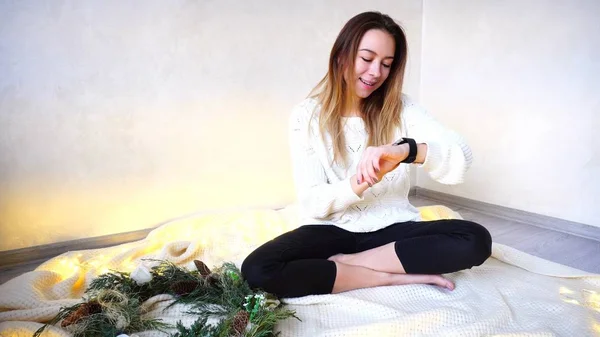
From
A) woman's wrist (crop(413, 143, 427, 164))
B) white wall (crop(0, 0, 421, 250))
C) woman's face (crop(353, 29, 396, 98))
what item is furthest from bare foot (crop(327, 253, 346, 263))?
white wall (crop(0, 0, 421, 250))

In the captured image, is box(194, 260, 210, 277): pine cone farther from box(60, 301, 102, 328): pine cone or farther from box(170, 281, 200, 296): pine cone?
box(60, 301, 102, 328): pine cone

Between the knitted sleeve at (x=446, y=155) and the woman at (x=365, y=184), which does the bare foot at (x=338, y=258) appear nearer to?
the woman at (x=365, y=184)

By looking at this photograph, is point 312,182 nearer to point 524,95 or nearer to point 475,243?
point 475,243

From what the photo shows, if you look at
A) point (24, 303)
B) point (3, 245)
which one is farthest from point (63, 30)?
point (24, 303)

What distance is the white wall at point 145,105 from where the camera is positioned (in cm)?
154

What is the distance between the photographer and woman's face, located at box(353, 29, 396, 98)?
1.16 meters

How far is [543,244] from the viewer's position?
163cm

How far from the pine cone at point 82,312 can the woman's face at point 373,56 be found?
2.86ft

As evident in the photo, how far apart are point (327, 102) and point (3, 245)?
4.31 feet

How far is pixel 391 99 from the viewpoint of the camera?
1253mm

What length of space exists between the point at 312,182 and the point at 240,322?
0.46m

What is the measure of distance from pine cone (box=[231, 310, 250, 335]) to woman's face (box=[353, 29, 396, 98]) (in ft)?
2.32

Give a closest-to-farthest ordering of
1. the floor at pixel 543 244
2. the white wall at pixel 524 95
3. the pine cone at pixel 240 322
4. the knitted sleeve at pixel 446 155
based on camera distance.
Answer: the pine cone at pixel 240 322 → the knitted sleeve at pixel 446 155 → the floor at pixel 543 244 → the white wall at pixel 524 95

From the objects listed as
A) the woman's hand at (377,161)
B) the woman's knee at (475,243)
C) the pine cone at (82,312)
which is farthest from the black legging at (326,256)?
the pine cone at (82,312)
